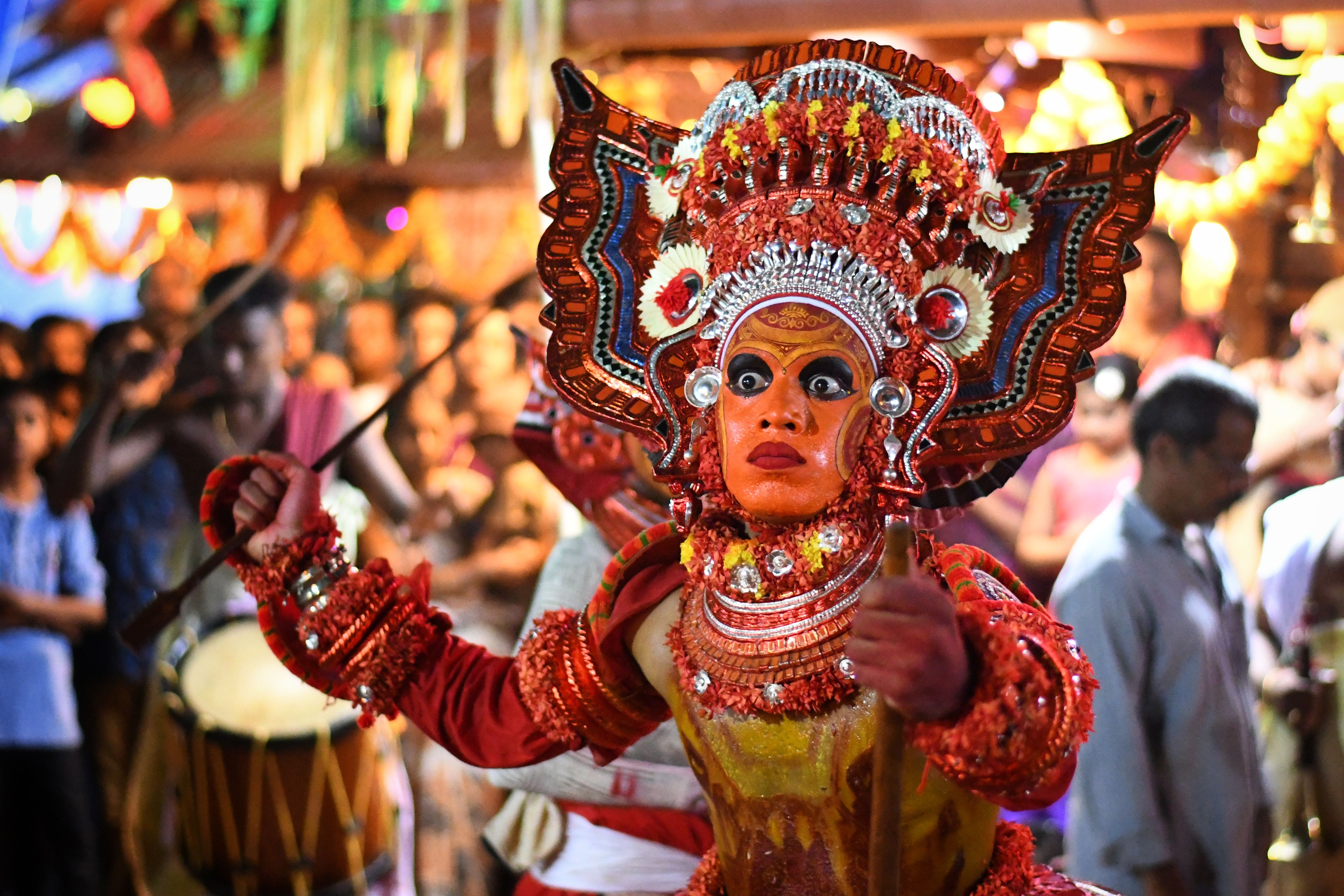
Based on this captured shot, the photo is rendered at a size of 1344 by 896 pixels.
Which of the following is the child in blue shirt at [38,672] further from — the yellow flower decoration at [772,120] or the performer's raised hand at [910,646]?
the performer's raised hand at [910,646]

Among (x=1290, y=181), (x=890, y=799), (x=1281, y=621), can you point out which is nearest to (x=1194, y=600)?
(x=1281, y=621)

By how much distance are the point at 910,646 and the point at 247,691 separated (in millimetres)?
2805

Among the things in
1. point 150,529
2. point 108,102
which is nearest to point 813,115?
point 150,529

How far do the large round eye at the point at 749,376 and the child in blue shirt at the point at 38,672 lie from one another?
354 centimetres

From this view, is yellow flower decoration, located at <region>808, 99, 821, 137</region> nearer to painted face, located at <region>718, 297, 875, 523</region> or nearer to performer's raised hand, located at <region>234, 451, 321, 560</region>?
painted face, located at <region>718, 297, 875, 523</region>

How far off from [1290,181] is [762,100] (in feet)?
Result: 13.8

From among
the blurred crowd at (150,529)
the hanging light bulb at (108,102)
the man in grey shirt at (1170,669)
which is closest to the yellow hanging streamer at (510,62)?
the blurred crowd at (150,529)

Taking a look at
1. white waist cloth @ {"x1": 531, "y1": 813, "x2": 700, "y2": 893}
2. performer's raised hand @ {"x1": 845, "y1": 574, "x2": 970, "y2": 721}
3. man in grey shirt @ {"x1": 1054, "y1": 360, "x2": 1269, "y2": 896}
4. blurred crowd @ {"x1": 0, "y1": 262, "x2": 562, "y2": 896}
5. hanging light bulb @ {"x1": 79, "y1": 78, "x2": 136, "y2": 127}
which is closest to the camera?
performer's raised hand @ {"x1": 845, "y1": 574, "x2": 970, "y2": 721}

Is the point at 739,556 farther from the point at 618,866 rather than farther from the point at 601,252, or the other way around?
the point at 618,866

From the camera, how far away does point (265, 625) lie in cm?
234

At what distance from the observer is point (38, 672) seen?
15.8 feet

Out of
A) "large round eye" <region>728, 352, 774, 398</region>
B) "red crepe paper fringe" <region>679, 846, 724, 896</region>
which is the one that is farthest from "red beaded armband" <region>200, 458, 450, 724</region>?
"large round eye" <region>728, 352, 774, 398</region>

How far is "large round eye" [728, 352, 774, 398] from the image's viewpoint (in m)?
2.07

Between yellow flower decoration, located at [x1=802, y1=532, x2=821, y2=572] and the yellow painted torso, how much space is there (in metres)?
0.19
